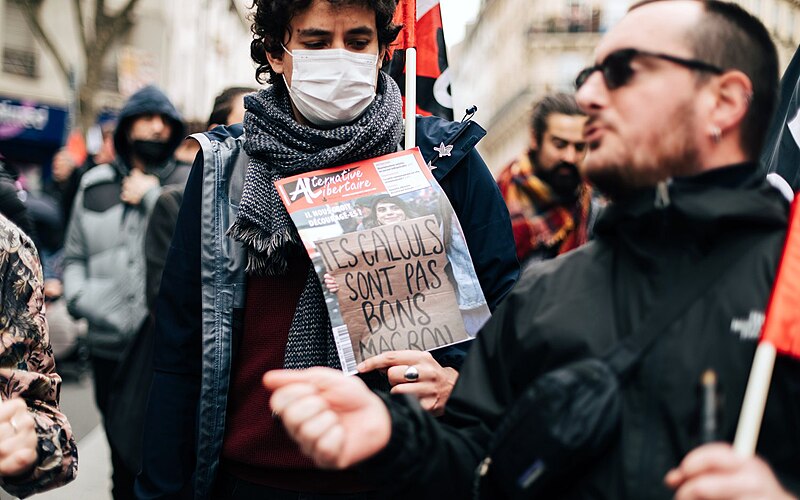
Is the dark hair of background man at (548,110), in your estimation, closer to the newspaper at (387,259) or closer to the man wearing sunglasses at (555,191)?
the man wearing sunglasses at (555,191)

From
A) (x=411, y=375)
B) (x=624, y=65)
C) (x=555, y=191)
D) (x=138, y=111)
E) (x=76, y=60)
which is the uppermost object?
(x=624, y=65)

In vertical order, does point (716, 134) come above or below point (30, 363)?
above

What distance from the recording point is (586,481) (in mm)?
1642

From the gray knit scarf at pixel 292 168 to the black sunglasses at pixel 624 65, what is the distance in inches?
33.1

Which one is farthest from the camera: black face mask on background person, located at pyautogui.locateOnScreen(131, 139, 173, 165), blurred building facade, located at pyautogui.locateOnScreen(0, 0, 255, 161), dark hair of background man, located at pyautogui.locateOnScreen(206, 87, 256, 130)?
blurred building facade, located at pyautogui.locateOnScreen(0, 0, 255, 161)

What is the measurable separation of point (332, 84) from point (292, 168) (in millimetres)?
262

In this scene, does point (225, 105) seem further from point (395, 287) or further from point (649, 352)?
point (649, 352)

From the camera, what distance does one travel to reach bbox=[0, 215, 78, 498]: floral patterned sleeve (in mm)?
2199

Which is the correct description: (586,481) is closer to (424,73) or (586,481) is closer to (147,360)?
(424,73)

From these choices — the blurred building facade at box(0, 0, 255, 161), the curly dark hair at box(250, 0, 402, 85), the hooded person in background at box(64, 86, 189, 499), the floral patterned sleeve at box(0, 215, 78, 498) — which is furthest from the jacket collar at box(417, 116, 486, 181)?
the blurred building facade at box(0, 0, 255, 161)

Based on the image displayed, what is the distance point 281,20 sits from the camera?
2.63 meters

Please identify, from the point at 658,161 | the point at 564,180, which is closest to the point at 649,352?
the point at 658,161

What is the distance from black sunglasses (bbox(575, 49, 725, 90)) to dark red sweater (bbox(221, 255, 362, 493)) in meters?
1.00

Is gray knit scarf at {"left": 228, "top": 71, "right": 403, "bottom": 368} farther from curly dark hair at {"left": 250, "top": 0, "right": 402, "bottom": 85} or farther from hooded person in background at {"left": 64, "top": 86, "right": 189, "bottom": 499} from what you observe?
hooded person in background at {"left": 64, "top": 86, "right": 189, "bottom": 499}
